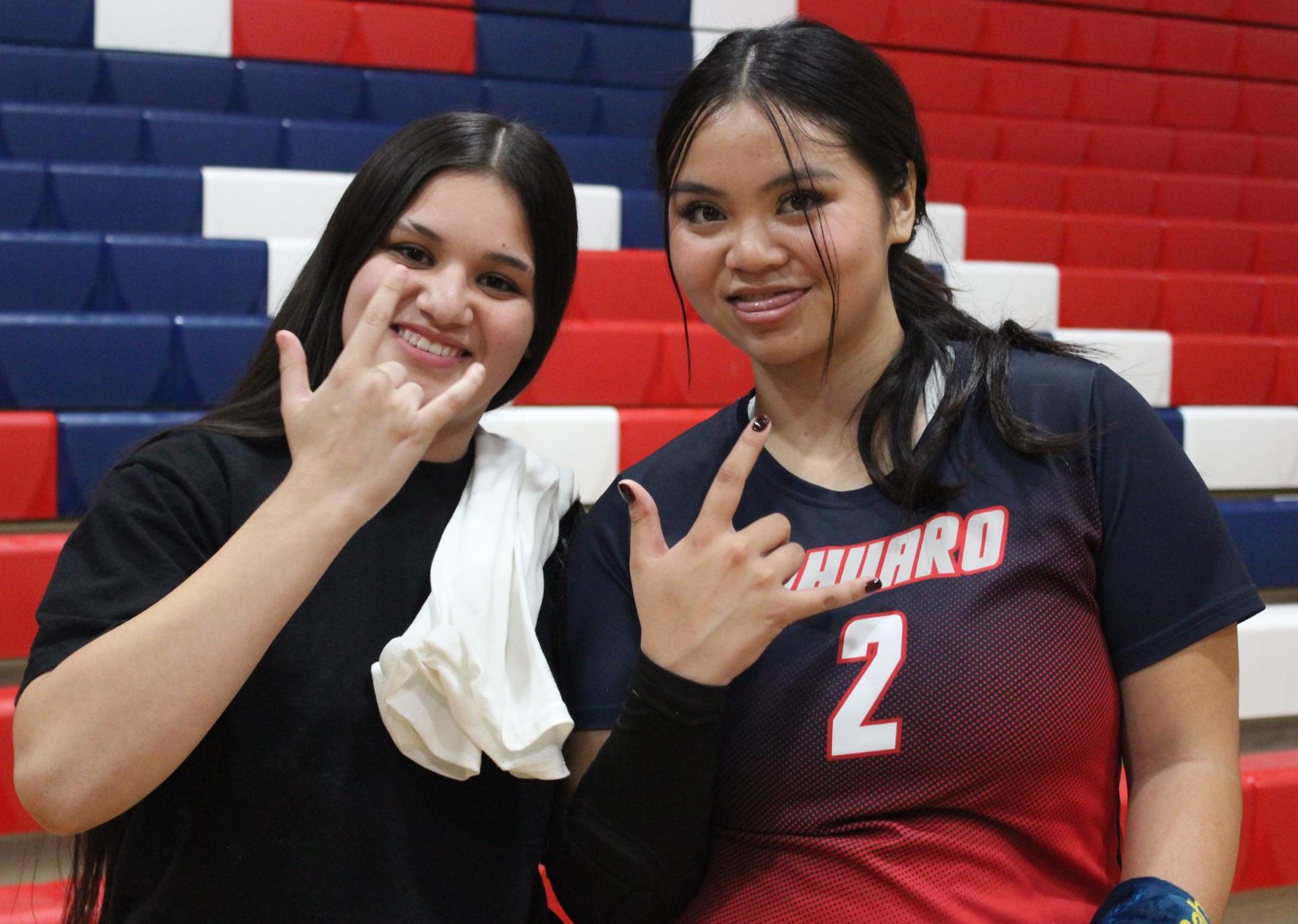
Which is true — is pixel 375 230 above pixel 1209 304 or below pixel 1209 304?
above

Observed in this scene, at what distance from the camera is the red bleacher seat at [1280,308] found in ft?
9.17

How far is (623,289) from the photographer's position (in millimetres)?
2354

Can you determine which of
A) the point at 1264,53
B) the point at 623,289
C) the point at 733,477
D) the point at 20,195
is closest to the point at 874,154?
the point at 733,477

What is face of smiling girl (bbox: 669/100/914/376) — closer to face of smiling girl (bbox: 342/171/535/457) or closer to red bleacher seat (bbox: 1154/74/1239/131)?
face of smiling girl (bbox: 342/171/535/457)

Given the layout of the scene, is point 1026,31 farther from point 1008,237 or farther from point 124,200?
point 124,200

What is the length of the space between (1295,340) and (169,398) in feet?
7.06

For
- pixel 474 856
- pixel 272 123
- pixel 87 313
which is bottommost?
pixel 474 856

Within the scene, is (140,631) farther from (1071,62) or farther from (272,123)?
(1071,62)

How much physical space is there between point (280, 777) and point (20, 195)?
1.75 metres

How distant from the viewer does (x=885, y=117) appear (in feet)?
3.22

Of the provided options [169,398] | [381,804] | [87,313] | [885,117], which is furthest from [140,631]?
[87,313]

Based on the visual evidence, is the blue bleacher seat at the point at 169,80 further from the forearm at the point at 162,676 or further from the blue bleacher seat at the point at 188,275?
the forearm at the point at 162,676

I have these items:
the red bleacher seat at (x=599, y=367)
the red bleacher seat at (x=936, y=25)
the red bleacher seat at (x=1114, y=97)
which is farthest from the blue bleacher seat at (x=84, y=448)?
the red bleacher seat at (x=1114, y=97)

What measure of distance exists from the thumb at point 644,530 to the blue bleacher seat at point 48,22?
2431mm
